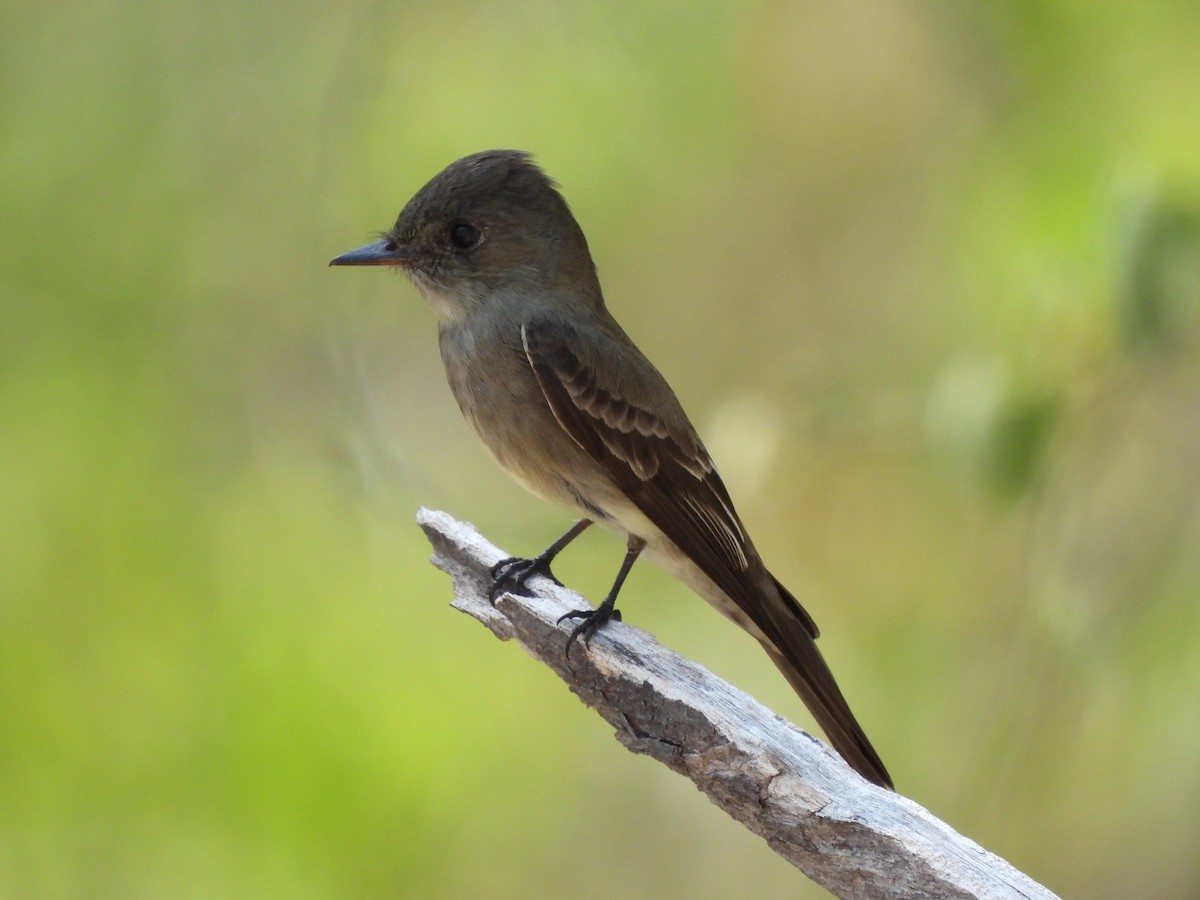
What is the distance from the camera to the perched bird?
278 centimetres

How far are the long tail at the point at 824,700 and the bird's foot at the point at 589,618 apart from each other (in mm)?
380

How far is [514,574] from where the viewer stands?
2977 millimetres

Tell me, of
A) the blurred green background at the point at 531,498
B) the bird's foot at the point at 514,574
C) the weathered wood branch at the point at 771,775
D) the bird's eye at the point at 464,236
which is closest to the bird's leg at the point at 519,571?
the bird's foot at the point at 514,574

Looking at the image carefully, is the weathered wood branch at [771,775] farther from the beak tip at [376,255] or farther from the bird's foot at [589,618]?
the beak tip at [376,255]

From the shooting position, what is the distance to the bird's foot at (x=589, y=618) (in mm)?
2549

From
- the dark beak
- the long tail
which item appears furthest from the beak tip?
the long tail

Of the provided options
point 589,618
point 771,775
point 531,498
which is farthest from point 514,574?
point 531,498

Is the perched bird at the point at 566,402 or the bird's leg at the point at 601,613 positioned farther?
the perched bird at the point at 566,402

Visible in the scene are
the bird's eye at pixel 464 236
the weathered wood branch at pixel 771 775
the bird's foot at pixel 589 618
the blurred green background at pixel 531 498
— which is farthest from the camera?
the blurred green background at pixel 531 498

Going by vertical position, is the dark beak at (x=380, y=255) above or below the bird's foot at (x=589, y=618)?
above

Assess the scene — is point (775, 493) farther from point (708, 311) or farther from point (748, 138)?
point (748, 138)

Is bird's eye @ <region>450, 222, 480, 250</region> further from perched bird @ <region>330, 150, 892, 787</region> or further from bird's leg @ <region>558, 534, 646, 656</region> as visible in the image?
bird's leg @ <region>558, 534, 646, 656</region>

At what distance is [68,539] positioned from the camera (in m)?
3.62

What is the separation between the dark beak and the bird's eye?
0.36 ft
